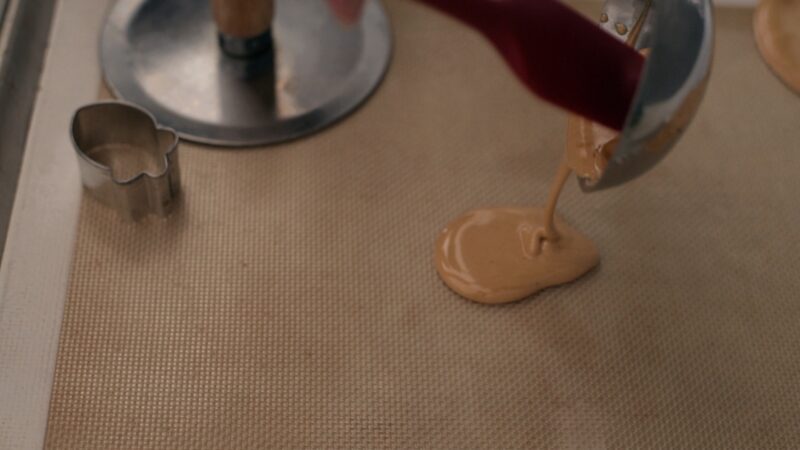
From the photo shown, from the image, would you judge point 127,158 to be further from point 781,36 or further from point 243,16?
point 781,36

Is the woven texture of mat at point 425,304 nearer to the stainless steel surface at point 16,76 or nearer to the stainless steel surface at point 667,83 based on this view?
the stainless steel surface at point 16,76

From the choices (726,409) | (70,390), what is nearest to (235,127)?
(70,390)

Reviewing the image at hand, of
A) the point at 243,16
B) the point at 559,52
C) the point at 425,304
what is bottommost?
the point at 425,304

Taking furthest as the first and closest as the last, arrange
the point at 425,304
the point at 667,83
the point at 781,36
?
1. the point at 781,36
2. the point at 425,304
3. the point at 667,83

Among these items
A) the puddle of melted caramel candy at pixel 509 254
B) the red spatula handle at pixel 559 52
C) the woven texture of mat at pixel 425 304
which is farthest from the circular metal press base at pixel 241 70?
the red spatula handle at pixel 559 52

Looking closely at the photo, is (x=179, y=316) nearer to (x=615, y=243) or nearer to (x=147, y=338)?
(x=147, y=338)

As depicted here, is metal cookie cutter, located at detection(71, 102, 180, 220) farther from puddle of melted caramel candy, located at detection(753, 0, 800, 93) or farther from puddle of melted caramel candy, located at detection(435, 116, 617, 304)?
puddle of melted caramel candy, located at detection(753, 0, 800, 93)

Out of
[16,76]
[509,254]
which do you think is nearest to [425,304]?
[509,254]
